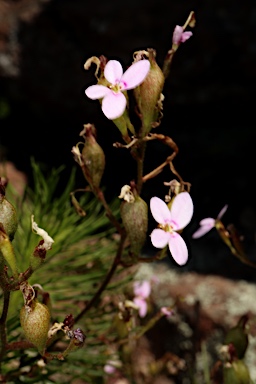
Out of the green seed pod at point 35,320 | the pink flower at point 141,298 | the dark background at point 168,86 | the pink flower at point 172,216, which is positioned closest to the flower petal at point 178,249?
the pink flower at point 172,216

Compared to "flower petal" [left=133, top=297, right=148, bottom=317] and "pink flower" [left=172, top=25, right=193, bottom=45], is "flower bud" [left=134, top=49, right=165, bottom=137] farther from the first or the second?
"flower petal" [left=133, top=297, right=148, bottom=317]

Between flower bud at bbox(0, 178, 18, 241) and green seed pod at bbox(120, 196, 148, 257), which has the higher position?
flower bud at bbox(0, 178, 18, 241)

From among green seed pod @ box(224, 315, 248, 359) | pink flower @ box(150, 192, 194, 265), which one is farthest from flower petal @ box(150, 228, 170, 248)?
green seed pod @ box(224, 315, 248, 359)

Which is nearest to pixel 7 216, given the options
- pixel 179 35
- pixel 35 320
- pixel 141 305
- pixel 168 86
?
pixel 35 320

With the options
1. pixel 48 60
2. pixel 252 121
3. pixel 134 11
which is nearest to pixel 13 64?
pixel 48 60

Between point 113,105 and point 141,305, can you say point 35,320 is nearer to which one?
point 113,105

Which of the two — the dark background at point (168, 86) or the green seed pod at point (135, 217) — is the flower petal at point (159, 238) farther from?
the dark background at point (168, 86)

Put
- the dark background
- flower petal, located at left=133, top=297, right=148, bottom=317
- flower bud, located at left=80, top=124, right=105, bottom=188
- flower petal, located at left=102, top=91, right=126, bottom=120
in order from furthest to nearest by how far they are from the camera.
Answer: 1. the dark background
2. flower petal, located at left=133, top=297, right=148, bottom=317
3. flower bud, located at left=80, top=124, right=105, bottom=188
4. flower petal, located at left=102, top=91, right=126, bottom=120

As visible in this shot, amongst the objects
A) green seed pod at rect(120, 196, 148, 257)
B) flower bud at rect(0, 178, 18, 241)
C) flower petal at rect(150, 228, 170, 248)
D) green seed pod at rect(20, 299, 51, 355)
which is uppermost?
flower bud at rect(0, 178, 18, 241)

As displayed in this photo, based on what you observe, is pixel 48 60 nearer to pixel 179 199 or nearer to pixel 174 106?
pixel 174 106
